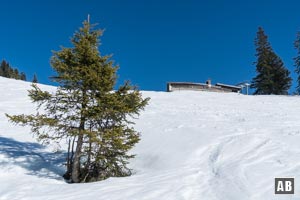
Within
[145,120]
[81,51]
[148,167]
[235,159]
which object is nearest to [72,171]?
[148,167]


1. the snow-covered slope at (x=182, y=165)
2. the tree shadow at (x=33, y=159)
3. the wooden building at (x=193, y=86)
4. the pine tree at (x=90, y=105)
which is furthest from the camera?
the wooden building at (x=193, y=86)

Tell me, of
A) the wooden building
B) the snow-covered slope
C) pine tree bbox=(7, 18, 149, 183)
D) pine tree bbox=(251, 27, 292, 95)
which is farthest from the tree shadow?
pine tree bbox=(251, 27, 292, 95)

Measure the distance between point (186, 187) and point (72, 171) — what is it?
4.04m

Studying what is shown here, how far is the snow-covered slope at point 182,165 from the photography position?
6.21 meters

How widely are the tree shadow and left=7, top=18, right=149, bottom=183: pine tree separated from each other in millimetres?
886

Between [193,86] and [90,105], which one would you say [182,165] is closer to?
[90,105]

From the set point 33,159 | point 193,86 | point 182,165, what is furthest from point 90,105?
point 193,86

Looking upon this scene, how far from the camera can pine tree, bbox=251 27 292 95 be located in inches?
1652

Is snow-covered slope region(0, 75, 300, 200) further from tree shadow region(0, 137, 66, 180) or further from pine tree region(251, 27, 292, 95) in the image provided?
pine tree region(251, 27, 292, 95)

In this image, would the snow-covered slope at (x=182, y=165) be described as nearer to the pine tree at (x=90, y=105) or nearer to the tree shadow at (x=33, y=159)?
the tree shadow at (x=33, y=159)

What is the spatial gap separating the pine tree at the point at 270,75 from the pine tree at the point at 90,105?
3771 centimetres

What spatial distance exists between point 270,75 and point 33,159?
128 feet

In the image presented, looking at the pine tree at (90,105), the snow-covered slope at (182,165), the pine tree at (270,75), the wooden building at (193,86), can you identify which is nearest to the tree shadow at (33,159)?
the snow-covered slope at (182,165)

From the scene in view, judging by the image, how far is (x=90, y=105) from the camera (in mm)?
8805
